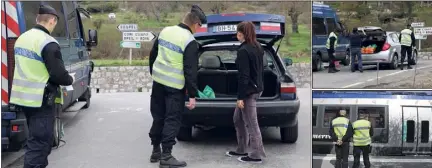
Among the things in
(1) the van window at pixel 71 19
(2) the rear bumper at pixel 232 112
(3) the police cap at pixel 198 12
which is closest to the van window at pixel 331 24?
(3) the police cap at pixel 198 12

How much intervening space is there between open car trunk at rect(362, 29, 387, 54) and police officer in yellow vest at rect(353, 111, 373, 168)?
0.52 m

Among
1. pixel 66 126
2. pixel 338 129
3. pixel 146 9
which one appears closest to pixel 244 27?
pixel 146 9

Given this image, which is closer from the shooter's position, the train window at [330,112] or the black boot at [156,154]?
the train window at [330,112]

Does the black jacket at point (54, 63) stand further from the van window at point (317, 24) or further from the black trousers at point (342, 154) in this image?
the black trousers at point (342, 154)

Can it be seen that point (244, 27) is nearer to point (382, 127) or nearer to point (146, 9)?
point (146, 9)

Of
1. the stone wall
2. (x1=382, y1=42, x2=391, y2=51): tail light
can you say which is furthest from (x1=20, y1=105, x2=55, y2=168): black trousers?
(x1=382, y1=42, x2=391, y2=51): tail light

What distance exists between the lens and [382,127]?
13.2 ft

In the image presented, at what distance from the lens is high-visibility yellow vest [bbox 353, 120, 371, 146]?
13.3 ft

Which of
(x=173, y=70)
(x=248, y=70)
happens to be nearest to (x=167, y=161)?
(x=173, y=70)

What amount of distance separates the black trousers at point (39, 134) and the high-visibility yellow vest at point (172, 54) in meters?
0.96

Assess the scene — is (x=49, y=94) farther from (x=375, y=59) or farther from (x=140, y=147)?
(x=375, y=59)

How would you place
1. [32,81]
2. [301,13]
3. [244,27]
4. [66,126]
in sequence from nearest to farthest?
[32,81] < [301,13] < [244,27] < [66,126]

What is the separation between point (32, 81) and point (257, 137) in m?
2.00

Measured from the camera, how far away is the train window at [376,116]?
4020 mm
